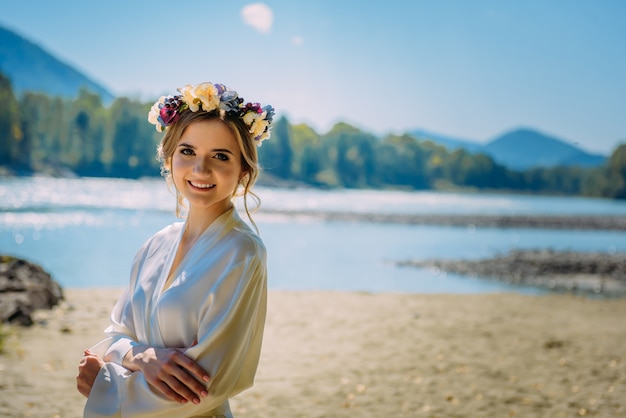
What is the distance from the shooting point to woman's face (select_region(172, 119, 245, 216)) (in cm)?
188

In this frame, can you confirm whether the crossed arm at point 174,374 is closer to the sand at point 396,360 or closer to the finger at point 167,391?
the finger at point 167,391

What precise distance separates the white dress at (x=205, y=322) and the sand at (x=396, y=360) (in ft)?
13.2

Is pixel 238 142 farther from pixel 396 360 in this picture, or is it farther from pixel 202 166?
pixel 396 360

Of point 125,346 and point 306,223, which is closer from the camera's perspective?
point 125,346

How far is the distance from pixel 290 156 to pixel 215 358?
88.3m

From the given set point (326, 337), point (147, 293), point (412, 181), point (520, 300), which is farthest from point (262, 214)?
point (412, 181)

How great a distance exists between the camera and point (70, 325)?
8461mm

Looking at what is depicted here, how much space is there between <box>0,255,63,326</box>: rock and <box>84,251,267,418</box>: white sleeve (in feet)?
22.9

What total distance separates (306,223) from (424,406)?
29210mm

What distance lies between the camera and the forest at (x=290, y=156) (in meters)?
71.6

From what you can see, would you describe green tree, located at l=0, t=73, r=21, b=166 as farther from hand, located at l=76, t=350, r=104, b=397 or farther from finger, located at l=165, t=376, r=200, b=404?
finger, located at l=165, t=376, r=200, b=404

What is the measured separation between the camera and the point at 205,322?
5.74 ft

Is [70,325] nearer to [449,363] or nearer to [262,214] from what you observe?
[449,363]

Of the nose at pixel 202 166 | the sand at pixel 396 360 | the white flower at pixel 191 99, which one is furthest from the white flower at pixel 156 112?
the sand at pixel 396 360
